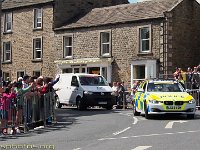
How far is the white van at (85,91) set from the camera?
26.0 metres

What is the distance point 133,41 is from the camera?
122 feet

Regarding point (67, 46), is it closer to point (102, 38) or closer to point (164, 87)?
point (102, 38)

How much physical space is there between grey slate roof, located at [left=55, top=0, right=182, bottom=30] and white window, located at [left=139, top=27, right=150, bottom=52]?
3.22 feet

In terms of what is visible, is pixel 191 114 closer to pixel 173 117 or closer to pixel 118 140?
pixel 173 117

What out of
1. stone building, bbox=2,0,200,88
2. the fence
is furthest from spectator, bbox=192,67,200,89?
the fence

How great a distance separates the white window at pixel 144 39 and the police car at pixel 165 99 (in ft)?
53.6

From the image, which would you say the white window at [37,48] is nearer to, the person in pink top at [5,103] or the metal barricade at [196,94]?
the metal barricade at [196,94]

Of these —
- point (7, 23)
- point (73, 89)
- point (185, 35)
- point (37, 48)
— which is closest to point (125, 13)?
point (185, 35)

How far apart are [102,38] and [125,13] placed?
2.78 m

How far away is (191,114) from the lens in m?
19.0

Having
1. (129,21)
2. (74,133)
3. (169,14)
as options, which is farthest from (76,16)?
(74,133)

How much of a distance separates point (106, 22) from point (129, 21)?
7.70 ft

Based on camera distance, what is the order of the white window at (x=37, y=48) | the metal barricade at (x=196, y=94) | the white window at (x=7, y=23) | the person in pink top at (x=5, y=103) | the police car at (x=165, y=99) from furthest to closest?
the white window at (x=7, y=23)
the white window at (x=37, y=48)
the metal barricade at (x=196, y=94)
the police car at (x=165, y=99)
the person in pink top at (x=5, y=103)

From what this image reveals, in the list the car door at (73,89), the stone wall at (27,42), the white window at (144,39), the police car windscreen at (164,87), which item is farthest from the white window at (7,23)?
the police car windscreen at (164,87)
